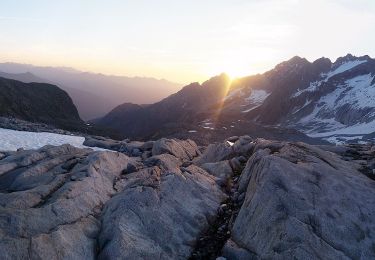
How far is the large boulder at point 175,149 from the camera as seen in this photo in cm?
3116

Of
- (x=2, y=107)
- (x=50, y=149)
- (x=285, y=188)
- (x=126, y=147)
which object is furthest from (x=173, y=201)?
(x=2, y=107)

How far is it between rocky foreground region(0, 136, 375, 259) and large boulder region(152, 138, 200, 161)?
7.53m

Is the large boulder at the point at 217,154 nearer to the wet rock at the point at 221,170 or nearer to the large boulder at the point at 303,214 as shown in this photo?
the wet rock at the point at 221,170

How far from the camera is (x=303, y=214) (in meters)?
15.7

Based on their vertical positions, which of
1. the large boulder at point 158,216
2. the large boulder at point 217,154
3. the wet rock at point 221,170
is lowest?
the large boulder at point 217,154

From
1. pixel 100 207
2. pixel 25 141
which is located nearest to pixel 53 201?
pixel 100 207

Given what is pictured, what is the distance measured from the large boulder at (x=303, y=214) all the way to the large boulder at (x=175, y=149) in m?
12.1

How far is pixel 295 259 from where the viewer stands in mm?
13805

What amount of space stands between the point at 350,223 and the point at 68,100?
639 feet

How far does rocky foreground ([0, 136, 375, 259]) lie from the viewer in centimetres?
1455

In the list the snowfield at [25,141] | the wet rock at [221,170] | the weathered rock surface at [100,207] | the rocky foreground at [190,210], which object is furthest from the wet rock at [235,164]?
the snowfield at [25,141]

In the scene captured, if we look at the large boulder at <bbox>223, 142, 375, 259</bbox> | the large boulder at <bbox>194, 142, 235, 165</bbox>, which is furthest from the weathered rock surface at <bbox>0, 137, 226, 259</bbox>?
the large boulder at <bbox>194, 142, 235, 165</bbox>

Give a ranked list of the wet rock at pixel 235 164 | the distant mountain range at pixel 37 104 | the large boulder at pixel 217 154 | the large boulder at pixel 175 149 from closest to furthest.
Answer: the wet rock at pixel 235 164 < the large boulder at pixel 217 154 < the large boulder at pixel 175 149 < the distant mountain range at pixel 37 104

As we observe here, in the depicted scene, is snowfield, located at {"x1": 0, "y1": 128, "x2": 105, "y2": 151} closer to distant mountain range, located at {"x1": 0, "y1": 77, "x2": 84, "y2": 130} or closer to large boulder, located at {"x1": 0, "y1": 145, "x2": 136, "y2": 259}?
large boulder, located at {"x1": 0, "y1": 145, "x2": 136, "y2": 259}
